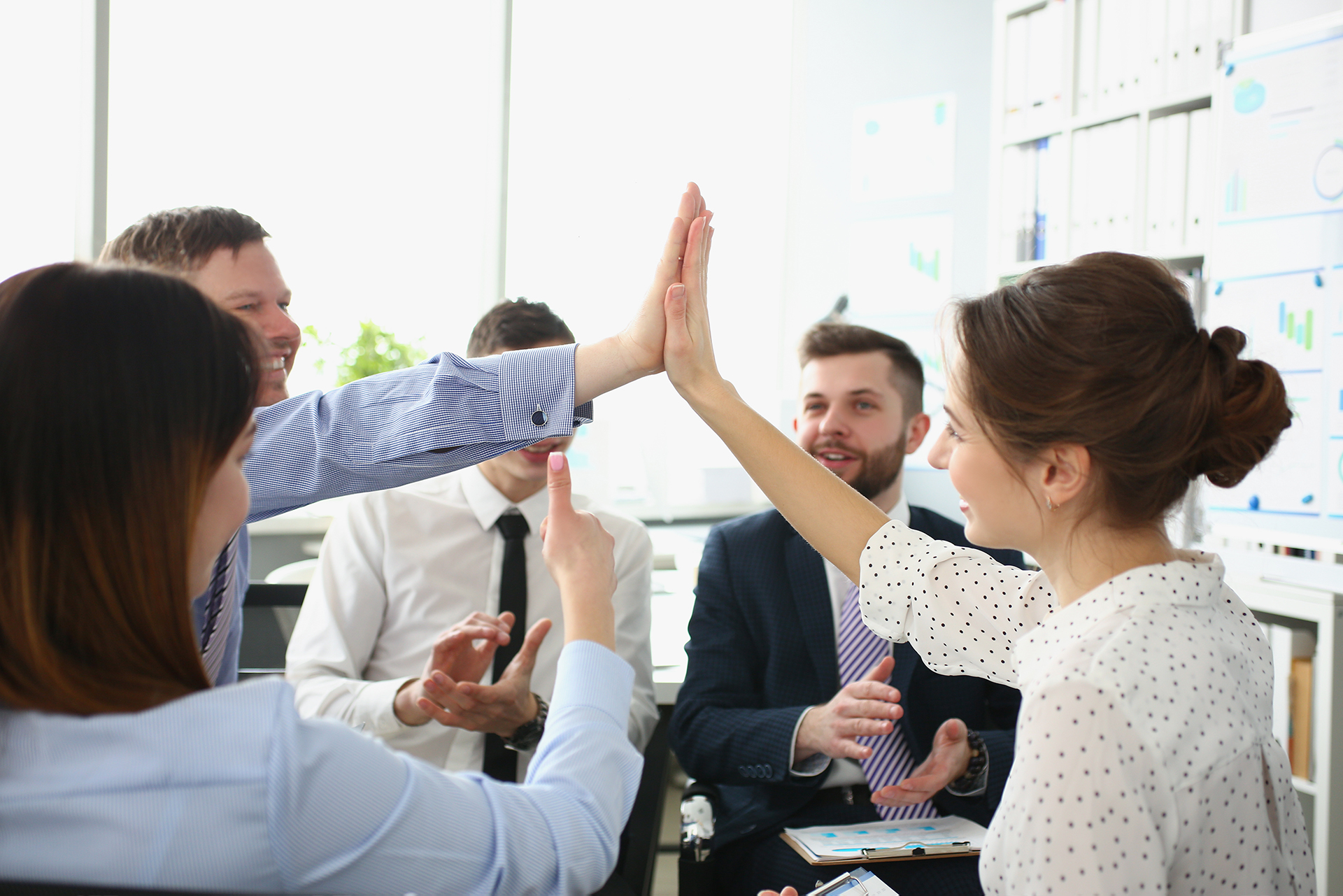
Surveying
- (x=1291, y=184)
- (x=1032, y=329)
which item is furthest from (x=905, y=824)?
(x=1291, y=184)

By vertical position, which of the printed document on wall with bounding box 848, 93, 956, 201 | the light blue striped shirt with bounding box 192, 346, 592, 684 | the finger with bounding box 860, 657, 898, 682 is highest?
the printed document on wall with bounding box 848, 93, 956, 201

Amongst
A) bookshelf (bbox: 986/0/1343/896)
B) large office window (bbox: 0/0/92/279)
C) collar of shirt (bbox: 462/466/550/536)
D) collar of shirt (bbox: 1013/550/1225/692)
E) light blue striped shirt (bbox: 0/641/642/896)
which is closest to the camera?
light blue striped shirt (bbox: 0/641/642/896)

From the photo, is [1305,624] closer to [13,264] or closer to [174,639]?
[174,639]

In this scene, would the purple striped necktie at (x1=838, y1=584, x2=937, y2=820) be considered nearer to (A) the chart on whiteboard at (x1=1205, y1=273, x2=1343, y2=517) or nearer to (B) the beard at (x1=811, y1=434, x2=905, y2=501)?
(B) the beard at (x1=811, y1=434, x2=905, y2=501)

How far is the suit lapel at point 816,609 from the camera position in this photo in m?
1.93

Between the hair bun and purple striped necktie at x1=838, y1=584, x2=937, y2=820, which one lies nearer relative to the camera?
the hair bun

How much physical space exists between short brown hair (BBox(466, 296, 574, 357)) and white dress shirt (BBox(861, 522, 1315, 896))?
1.40 meters

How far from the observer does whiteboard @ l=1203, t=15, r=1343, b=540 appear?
229 cm

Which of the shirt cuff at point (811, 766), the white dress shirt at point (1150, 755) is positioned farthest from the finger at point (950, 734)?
the white dress shirt at point (1150, 755)

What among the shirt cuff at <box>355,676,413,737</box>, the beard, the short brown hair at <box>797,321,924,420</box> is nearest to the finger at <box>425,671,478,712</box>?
the shirt cuff at <box>355,676,413,737</box>

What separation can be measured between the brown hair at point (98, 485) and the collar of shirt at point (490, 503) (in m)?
1.36

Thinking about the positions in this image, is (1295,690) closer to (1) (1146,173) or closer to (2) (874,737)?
(2) (874,737)

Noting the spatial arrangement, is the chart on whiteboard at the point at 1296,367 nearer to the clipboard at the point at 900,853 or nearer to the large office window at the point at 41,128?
the clipboard at the point at 900,853

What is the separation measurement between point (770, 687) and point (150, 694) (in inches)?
55.9
